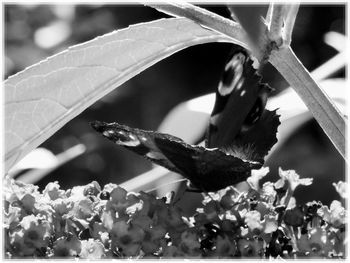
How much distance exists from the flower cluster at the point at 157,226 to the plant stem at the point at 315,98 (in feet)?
0.43

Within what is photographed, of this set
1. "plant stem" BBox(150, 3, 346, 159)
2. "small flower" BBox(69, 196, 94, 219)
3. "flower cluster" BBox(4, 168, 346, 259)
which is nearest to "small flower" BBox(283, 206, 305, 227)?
"flower cluster" BBox(4, 168, 346, 259)

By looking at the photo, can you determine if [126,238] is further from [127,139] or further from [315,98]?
[315,98]

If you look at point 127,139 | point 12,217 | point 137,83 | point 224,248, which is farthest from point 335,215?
point 137,83

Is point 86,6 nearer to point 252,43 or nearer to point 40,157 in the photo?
point 40,157

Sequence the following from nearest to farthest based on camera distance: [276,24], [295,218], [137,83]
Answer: [276,24]
[295,218]
[137,83]

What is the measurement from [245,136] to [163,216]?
14 cm

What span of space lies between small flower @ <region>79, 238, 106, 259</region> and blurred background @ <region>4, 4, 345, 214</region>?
137cm

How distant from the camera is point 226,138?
90 cm

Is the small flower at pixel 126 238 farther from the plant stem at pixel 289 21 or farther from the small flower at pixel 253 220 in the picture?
the plant stem at pixel 289 21

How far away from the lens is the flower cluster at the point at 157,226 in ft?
2.59

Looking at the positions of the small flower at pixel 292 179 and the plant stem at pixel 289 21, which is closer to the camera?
the plant stem at pixel 289 21

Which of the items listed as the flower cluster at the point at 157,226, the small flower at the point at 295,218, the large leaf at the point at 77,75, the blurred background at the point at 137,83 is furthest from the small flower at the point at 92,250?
the blurred background at the point at 137,83

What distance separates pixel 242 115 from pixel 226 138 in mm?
37

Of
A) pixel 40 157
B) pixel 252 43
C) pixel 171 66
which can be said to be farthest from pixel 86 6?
pixel 252 43
